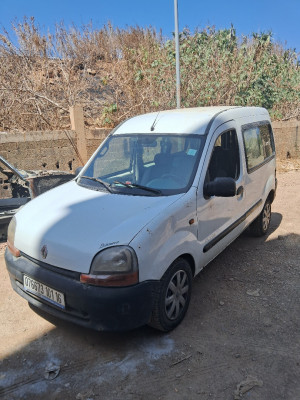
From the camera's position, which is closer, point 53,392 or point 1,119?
point 53,392

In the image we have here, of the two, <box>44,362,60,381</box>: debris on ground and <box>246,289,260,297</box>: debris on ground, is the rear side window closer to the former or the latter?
<box>246,289,260,297</box>: debris on ground

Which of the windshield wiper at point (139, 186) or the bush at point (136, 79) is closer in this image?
the windshield wiper at point (139, 186)

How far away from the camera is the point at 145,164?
3.25m

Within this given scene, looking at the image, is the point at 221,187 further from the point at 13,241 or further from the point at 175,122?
the point at 13,241

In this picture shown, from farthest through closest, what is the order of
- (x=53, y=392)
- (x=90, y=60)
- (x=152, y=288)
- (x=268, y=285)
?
(x=90, y=60), (x=268, y=285), (x=152, y=288), (x=53, y=392)

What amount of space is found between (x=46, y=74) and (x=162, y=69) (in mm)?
3742

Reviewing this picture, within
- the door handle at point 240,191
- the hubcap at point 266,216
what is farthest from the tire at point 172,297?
the hubcap at point 266,216

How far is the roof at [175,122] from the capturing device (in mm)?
3287

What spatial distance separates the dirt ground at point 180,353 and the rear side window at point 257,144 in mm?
1508

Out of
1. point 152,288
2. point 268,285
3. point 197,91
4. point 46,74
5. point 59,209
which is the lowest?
point 268,285

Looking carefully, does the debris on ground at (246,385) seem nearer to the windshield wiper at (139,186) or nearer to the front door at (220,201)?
the front door at (220,201)

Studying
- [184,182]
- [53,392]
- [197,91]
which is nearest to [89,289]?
[53,392]

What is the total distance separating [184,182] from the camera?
292 cm

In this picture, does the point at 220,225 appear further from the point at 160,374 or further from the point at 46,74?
the point at 46,74
